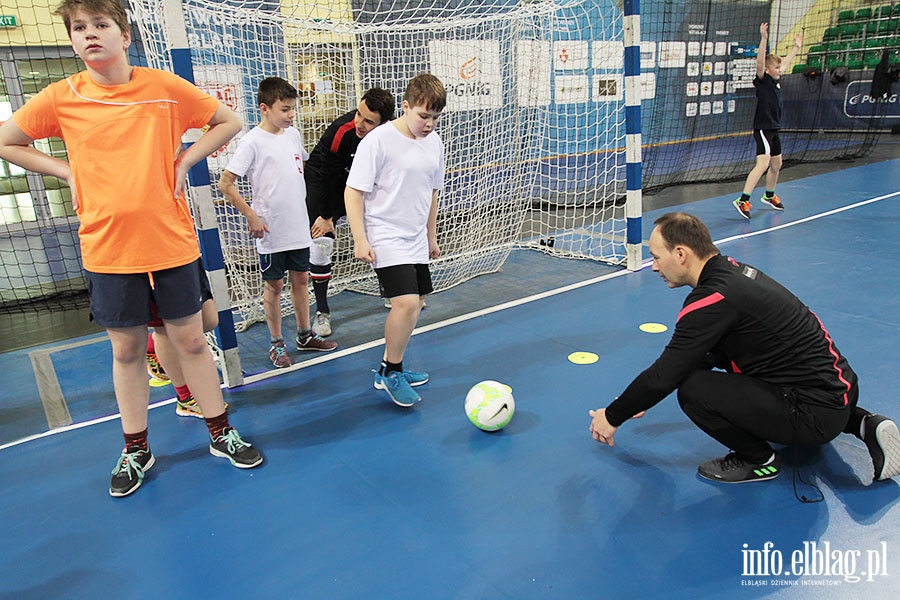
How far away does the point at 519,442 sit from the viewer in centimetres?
256

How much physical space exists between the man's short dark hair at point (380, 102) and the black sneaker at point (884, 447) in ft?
8.42

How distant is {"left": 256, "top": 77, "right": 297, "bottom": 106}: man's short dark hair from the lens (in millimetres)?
3096

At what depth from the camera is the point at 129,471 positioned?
7.78 ft

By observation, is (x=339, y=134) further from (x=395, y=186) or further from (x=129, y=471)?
(x=129, y=471)

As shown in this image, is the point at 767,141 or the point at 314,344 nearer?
the point at 314,344

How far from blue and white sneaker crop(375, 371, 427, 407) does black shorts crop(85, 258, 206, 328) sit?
937mm

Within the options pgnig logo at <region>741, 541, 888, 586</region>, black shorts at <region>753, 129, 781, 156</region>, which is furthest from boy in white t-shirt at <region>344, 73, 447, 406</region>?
black shorts at <region>753, 129, 781, 156</region>

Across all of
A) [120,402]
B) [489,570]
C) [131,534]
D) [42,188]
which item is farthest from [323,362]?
[42,188]

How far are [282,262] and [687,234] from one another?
210 cm

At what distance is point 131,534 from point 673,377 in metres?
1.83

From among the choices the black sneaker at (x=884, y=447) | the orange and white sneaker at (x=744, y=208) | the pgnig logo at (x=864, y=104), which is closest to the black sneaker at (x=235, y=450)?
the black sneaker at (x=884, y=447)

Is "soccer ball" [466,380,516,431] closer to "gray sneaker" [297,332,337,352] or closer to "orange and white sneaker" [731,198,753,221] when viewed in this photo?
"gray sneaker" [297,332,337,352]

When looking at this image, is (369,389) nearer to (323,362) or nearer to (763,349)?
(323,362)

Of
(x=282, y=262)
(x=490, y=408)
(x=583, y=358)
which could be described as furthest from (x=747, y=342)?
(x=282, y=262)
